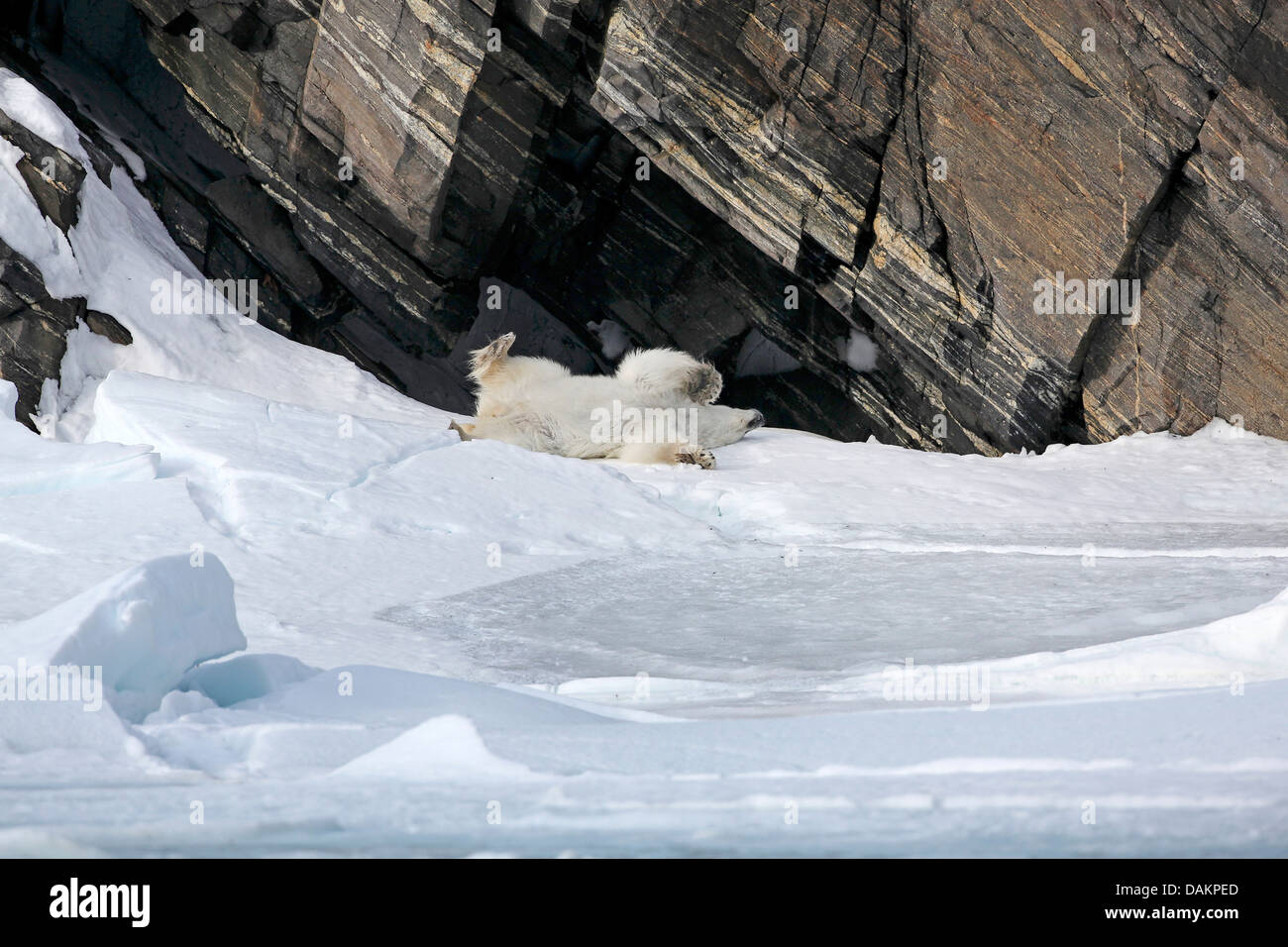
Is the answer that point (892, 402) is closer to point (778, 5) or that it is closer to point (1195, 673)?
point (778, 5)

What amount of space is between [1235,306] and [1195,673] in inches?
259

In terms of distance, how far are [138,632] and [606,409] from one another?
5367 millimetres

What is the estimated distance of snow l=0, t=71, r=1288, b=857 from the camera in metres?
2.01

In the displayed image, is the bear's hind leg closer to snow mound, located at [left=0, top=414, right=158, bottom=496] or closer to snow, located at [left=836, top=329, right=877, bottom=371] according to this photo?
snow mound, located at [left=0, top=414, right=158, bottom=496]

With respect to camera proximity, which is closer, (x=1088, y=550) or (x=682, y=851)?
(x=682, y=851)

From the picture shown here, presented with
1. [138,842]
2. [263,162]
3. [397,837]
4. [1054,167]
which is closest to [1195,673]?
[397,837]

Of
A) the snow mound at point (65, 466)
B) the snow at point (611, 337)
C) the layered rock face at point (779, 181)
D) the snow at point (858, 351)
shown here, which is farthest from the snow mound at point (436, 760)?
the snow at point (611, 337)

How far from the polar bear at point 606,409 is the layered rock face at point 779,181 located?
6.86 ft

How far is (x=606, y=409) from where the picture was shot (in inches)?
315

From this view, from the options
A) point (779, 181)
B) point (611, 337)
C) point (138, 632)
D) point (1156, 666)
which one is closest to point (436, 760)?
point (138, 632)

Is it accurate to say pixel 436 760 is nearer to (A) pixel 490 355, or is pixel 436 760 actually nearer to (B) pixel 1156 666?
(B) pixel 1156 666
